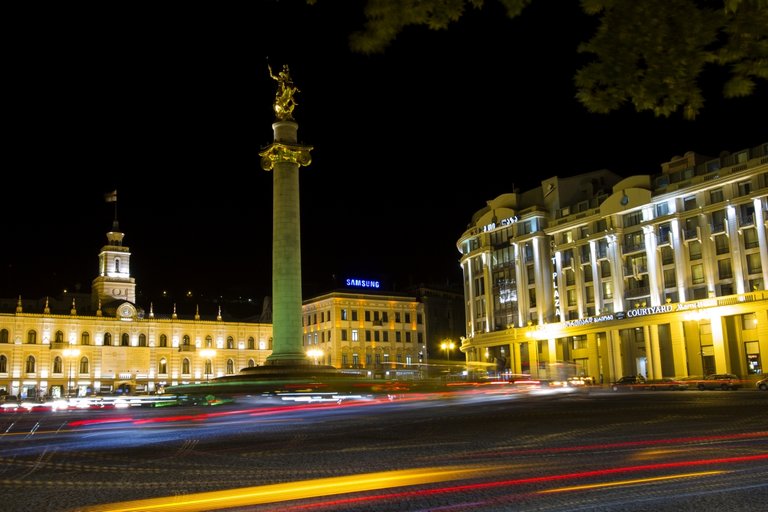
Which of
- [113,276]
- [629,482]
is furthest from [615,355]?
[113,276]

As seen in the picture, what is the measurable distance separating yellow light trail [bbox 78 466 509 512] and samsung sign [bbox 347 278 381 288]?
93406mm

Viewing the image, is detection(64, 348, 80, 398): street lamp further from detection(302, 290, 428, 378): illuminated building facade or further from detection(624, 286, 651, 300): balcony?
detection(624, 286, 651, 300): balcony

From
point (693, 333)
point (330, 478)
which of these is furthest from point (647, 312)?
point (330, 478)

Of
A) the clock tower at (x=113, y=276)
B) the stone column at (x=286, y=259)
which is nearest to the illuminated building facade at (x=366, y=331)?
the clock tower at (x=113, y=276)

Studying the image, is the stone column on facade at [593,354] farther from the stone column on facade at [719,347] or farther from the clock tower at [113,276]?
the clock tower at [113,276]

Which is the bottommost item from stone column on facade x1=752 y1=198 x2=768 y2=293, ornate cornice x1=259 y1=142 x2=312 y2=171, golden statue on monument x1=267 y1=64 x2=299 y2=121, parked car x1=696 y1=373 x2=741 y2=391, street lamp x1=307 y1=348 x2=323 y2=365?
parked car x1=696 y1=373 x2=741 y2=391

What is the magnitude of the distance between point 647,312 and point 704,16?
6717 centimetres

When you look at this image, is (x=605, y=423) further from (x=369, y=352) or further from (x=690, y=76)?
(x=369, y=352)

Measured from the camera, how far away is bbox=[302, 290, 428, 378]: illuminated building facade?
10231 centimetres

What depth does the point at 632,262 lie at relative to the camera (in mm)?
74500

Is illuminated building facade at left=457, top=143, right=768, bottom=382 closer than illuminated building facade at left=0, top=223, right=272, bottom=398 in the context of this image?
Yes

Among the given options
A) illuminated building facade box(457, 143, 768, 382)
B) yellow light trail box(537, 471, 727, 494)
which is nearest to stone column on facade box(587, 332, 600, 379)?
illuminated building facade box(457, 143, 768, 382)

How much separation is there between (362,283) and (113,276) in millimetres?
35978

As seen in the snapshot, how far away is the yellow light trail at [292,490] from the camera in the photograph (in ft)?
33.0
